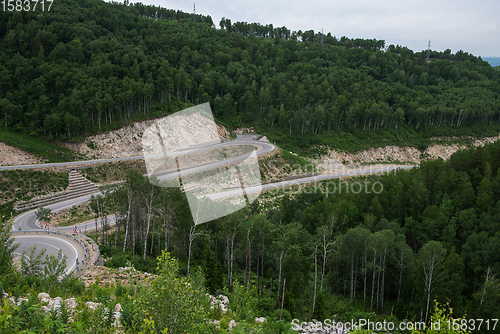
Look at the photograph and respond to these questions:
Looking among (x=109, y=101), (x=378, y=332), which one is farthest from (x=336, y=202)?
(x=109, y=101)

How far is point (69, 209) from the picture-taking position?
44.9m

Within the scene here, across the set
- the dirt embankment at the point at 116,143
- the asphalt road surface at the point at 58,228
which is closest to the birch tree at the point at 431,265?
the asphalt road surface at the point at 58,228

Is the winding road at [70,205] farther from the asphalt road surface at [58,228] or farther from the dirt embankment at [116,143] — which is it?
the dirt embankment at [116,143]

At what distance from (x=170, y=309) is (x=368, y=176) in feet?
229

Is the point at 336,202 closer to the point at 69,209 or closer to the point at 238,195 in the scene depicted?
the point at 238,195

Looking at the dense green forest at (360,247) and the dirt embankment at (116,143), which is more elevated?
the dirt embankment at (116,143)

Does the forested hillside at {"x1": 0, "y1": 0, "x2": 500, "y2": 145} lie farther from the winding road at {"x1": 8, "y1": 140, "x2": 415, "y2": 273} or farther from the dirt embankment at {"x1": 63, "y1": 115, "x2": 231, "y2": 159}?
the winding road at {"x1": 8, "y1": 140, "x2": 415, "y2": 273}

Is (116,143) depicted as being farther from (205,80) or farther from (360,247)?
(360,247)

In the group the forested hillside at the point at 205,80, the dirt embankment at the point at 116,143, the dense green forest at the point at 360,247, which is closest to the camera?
the dense green forest at the point at 360,247

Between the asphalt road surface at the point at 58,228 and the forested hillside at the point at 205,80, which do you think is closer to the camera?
the asphalt road surface at the point at 58,228

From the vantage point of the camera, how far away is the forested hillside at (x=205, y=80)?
215 feet

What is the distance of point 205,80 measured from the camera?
3597 inches

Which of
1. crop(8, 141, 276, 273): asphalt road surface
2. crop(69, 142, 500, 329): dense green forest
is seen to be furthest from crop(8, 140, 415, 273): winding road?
crop(69, 142, 500, 329): dense green forest

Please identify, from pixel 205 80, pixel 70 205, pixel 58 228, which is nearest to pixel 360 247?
pixel 58 228
